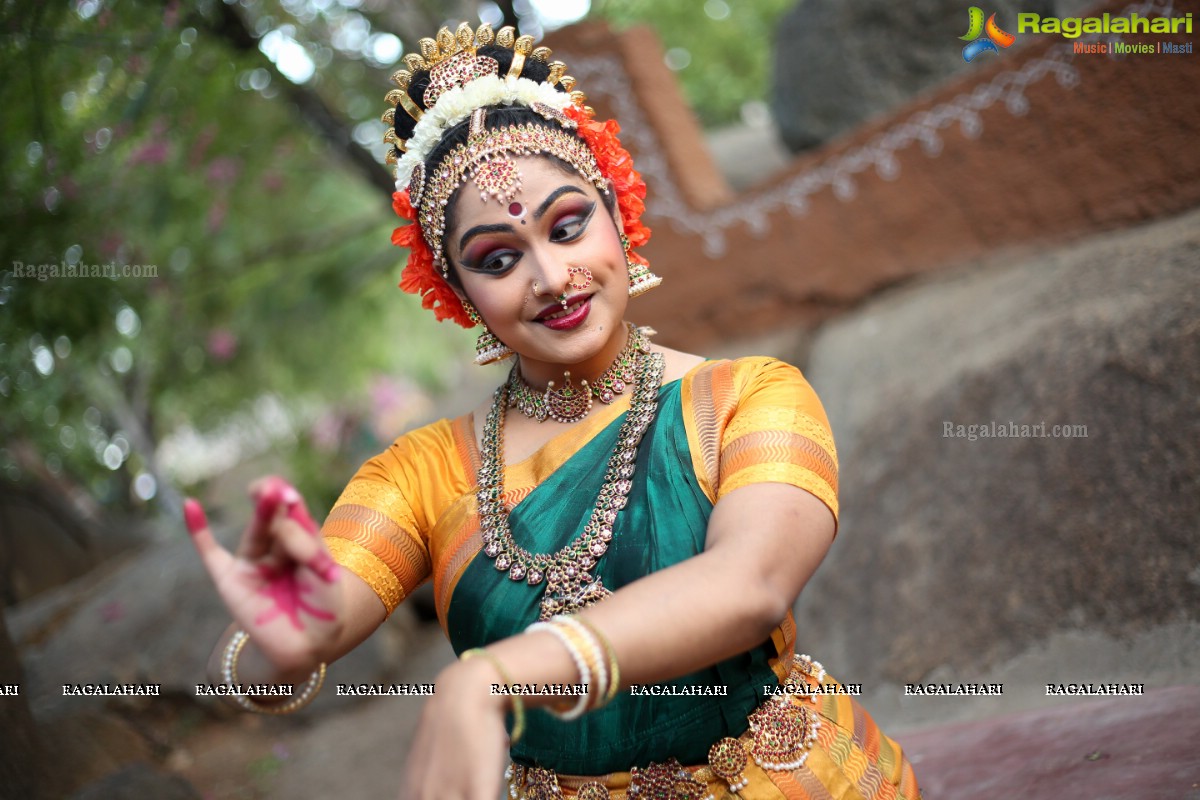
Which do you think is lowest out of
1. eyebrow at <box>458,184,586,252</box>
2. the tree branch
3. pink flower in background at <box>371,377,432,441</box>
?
pink flower in background at <box>371,377,432,441</box>

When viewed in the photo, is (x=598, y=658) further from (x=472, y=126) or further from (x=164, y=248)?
(x=164, y=248)

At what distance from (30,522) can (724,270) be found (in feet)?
21.6

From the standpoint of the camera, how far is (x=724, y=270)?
6086mm

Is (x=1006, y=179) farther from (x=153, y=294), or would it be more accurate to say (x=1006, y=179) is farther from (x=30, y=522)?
(x=30, y=522)

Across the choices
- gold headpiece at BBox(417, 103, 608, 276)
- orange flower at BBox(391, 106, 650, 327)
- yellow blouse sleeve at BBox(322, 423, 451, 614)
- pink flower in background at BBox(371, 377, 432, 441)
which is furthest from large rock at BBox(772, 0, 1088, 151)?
pink flower in background at BBox(371, 377, 432, 441)

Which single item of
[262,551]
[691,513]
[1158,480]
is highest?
[262,551]

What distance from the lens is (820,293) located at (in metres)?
5.85

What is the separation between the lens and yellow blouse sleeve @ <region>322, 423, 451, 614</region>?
210 centimetres

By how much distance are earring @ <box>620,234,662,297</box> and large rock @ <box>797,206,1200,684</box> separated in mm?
2169

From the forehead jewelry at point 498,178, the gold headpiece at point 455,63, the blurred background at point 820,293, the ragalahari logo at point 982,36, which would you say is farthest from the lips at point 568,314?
the ragalahari logo at point 982,36

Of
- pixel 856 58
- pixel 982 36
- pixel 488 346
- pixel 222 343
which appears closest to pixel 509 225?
pixel 488 346

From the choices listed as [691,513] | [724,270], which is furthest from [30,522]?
[691,513]

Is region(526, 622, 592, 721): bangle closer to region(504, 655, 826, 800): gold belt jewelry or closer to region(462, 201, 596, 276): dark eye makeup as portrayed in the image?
region(504, 655, 826, 800): gold belt jewelry

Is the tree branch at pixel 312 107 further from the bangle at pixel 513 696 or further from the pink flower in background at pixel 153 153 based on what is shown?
the bangle at pixel 513 696
